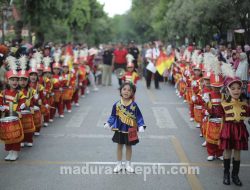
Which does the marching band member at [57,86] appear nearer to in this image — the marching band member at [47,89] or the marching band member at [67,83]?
the marching band member at [67,83]

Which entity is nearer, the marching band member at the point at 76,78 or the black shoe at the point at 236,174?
the black shoe at the point at 236,174

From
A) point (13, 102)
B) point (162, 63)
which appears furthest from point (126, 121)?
point (162, 63)

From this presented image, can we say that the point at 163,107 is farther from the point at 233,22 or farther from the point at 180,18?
the point at 180,18

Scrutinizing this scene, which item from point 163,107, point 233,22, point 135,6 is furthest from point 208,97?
point 135,6

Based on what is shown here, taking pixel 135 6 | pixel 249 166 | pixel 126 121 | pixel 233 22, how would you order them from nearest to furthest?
pixel 126 121
pixel 249 166
pixel 233 22
pixel 135 6

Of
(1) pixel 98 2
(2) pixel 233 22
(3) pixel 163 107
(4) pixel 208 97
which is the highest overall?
(1) pixel 98 2

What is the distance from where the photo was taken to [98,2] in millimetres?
52469

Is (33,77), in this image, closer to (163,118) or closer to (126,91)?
(126,91)

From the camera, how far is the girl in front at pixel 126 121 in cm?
754

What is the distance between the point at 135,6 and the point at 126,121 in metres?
56.4

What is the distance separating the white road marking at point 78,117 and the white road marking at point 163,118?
2.06m

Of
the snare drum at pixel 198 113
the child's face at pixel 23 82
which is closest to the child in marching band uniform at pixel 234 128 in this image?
the snare drum at pixel 198 113

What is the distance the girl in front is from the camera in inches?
297

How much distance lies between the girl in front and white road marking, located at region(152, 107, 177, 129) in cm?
433
